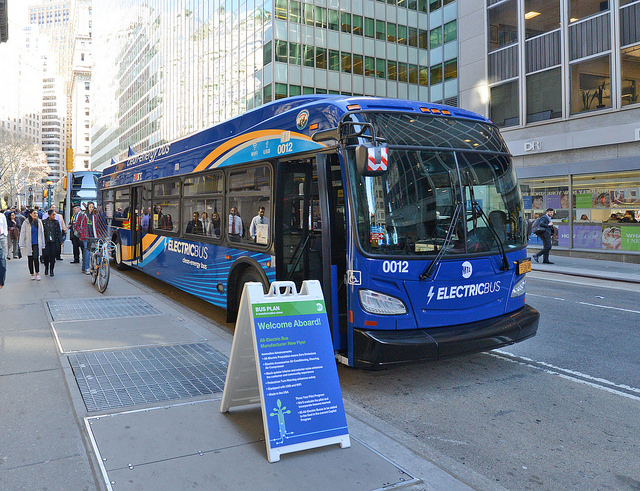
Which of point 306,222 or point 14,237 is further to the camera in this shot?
point 14,237

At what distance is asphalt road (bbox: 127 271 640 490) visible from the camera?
155 inches

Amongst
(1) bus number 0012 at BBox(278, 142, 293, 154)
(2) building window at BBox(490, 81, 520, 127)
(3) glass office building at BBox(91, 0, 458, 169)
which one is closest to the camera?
(1) bus number 0012 at BBox(278, 142, 293, 154)

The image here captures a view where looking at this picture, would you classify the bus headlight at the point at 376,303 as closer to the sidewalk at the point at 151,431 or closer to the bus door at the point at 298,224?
the sidewalk at the point at 151,431

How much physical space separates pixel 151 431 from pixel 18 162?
68.5 m

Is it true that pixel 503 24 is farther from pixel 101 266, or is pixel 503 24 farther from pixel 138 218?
pixel 101 266

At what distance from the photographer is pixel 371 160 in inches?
193

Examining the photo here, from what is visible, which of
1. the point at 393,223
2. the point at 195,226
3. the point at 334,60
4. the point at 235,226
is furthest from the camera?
the point at 334,60

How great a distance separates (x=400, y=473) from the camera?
11.9ft

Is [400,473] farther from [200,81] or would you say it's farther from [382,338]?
[200,81]

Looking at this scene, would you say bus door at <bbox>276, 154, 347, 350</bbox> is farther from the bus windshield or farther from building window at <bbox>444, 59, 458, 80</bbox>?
building window at <bbox>444, 59, 458, 80</bbox>

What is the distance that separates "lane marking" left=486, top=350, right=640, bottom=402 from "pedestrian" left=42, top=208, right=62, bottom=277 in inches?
441

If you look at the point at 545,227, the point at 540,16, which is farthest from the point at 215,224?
the point at 540,16

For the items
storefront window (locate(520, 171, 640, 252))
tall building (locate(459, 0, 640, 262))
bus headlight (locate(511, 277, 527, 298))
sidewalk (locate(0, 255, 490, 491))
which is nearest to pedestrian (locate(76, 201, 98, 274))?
sidewalk (locate(0, 255, 490, 491))

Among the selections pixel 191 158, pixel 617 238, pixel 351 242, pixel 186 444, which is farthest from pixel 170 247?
pixel 617 238
